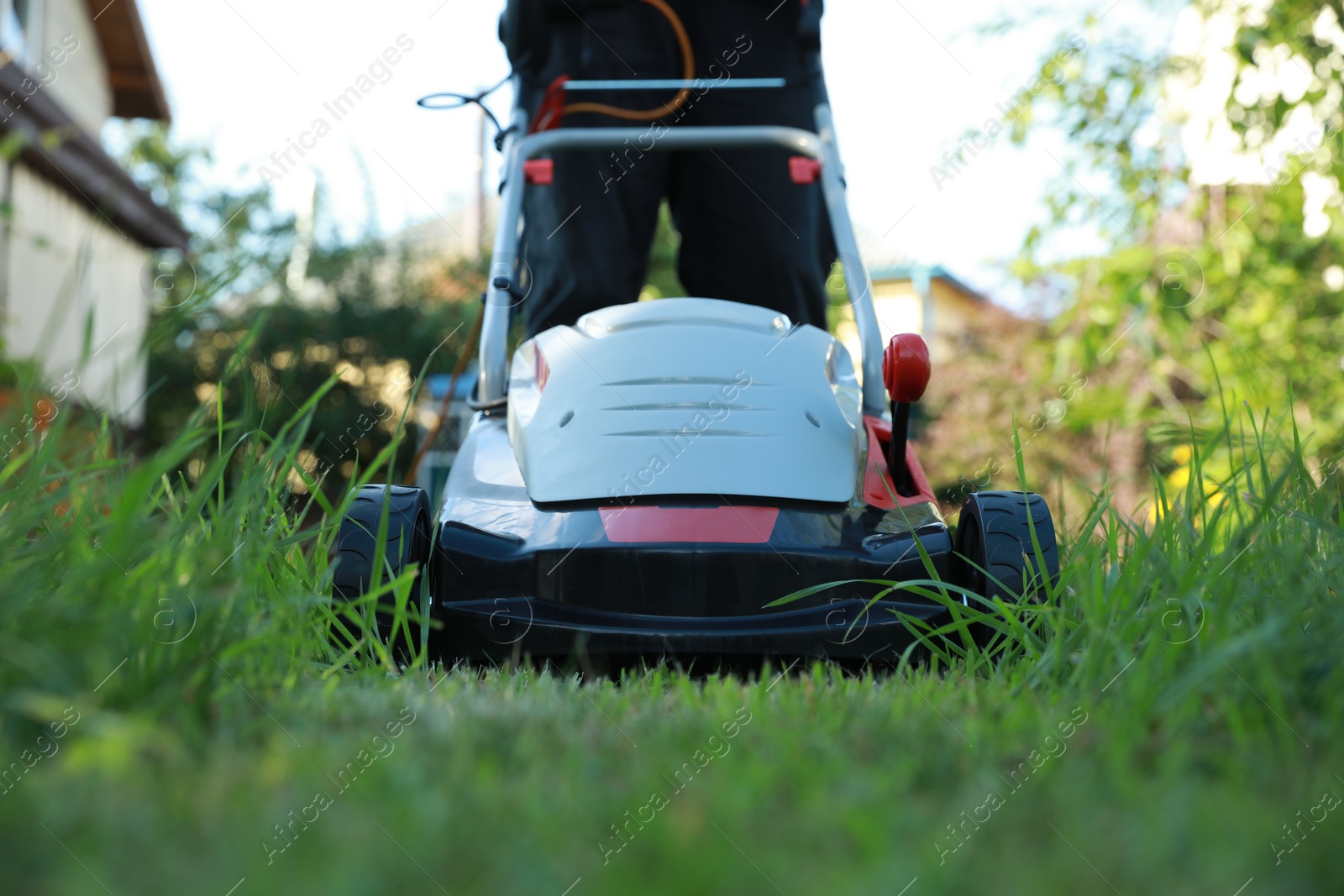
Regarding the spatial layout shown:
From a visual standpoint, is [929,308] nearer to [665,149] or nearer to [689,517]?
[665,149]

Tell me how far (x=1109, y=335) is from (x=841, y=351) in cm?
305

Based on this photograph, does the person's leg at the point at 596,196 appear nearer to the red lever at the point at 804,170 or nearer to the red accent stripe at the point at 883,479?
the red lever at the point at 804,170

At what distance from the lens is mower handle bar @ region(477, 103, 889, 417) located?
7.70 feet

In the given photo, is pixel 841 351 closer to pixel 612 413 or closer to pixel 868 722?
pixel 612 413

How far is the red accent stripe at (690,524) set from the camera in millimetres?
1832

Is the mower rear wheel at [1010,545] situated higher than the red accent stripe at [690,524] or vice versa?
the red accent stripe at [690,524]

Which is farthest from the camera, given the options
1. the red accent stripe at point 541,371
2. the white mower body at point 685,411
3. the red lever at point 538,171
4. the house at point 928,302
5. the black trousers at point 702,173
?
the house at point 928,302

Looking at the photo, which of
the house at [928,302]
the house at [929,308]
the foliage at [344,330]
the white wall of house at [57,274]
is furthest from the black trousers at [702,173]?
the house at [928,302]

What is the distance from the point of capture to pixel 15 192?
855cm

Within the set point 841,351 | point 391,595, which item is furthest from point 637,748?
point 841,351

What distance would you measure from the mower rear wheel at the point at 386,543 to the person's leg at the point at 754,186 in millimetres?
1125

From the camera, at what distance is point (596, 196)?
8.69 ft

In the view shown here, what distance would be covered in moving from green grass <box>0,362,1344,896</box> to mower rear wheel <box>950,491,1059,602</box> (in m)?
0.13

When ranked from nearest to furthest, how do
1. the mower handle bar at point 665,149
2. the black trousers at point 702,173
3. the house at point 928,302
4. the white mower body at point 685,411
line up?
the white mower body at point 685,411
the mower handle bar at point 665,149
the black trousers at point 702,173
the house at point 928,302
